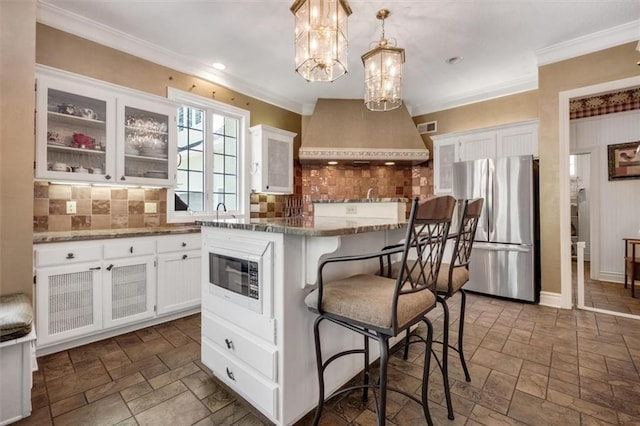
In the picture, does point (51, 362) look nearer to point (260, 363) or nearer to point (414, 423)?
point (260, 363)

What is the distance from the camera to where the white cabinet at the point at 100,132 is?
2.43 metres

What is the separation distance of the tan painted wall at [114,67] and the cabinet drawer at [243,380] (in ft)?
9.00

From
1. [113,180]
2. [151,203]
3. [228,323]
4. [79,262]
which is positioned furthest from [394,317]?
[151,203]

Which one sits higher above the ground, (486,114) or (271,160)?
(486,114)

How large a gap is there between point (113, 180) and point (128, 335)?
1422mm

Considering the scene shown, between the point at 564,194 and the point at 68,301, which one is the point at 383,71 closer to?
the point at 564,194

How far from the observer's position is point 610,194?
14.6 feet

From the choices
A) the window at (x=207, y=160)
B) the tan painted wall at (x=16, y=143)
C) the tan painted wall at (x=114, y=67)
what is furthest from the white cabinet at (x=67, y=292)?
the tan painted wall at (x=114, y=67)

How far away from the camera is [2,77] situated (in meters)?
1.94

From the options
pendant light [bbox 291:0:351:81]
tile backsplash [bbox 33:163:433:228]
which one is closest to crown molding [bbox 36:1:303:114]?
tile backsplash [bbox 33:163:433:228]

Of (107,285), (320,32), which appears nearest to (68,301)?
(107,285)

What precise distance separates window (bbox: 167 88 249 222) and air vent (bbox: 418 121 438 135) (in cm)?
295

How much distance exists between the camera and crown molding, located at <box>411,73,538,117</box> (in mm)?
4008

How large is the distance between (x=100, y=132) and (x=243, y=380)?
8.43 ft
